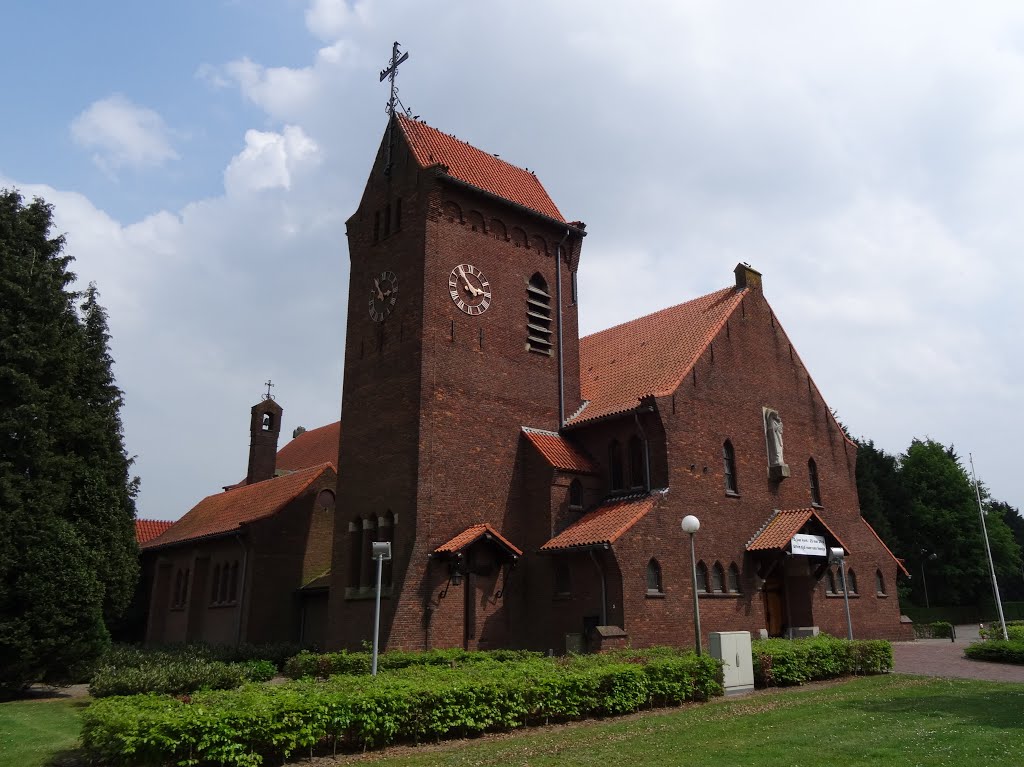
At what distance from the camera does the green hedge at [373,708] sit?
1108 centimetres

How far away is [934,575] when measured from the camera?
67.9 meters

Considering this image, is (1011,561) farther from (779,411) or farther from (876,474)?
(779,411)

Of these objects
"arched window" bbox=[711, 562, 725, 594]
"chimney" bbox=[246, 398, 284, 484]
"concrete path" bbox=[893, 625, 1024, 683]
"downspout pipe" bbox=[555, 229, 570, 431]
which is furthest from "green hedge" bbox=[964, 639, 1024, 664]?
"chimney" bbox=[246, 398, 284, 484]

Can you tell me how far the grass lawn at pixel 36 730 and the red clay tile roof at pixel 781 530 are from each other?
20.8m

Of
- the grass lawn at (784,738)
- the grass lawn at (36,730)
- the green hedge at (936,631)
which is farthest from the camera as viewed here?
the green hedge at (936,631)

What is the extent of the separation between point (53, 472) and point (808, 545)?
2382cm

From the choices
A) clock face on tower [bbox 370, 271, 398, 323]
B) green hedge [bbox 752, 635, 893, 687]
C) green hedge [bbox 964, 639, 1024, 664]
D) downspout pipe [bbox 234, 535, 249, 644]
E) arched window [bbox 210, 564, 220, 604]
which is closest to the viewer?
green hedge [bbox 752, 635, 893, 687]

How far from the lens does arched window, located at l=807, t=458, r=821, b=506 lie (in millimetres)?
31938

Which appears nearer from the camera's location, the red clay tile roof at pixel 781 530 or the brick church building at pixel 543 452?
the brick church building at pixel 543 452

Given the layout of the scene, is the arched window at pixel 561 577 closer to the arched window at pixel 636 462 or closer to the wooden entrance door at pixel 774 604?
the arched window at pixel 636 462

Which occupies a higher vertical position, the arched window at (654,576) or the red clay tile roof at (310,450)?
the red clay tile roof at (310,450)

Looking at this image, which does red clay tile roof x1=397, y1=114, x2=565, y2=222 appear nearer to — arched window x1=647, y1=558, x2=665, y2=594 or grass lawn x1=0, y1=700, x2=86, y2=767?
arched window x1=647, y1=558, x2=665, y2=594

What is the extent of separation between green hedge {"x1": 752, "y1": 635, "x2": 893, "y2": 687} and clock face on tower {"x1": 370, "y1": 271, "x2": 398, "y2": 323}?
650 inches

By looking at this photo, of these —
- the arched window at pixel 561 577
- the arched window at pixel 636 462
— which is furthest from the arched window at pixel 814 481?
the arched window at pixel 561 577
